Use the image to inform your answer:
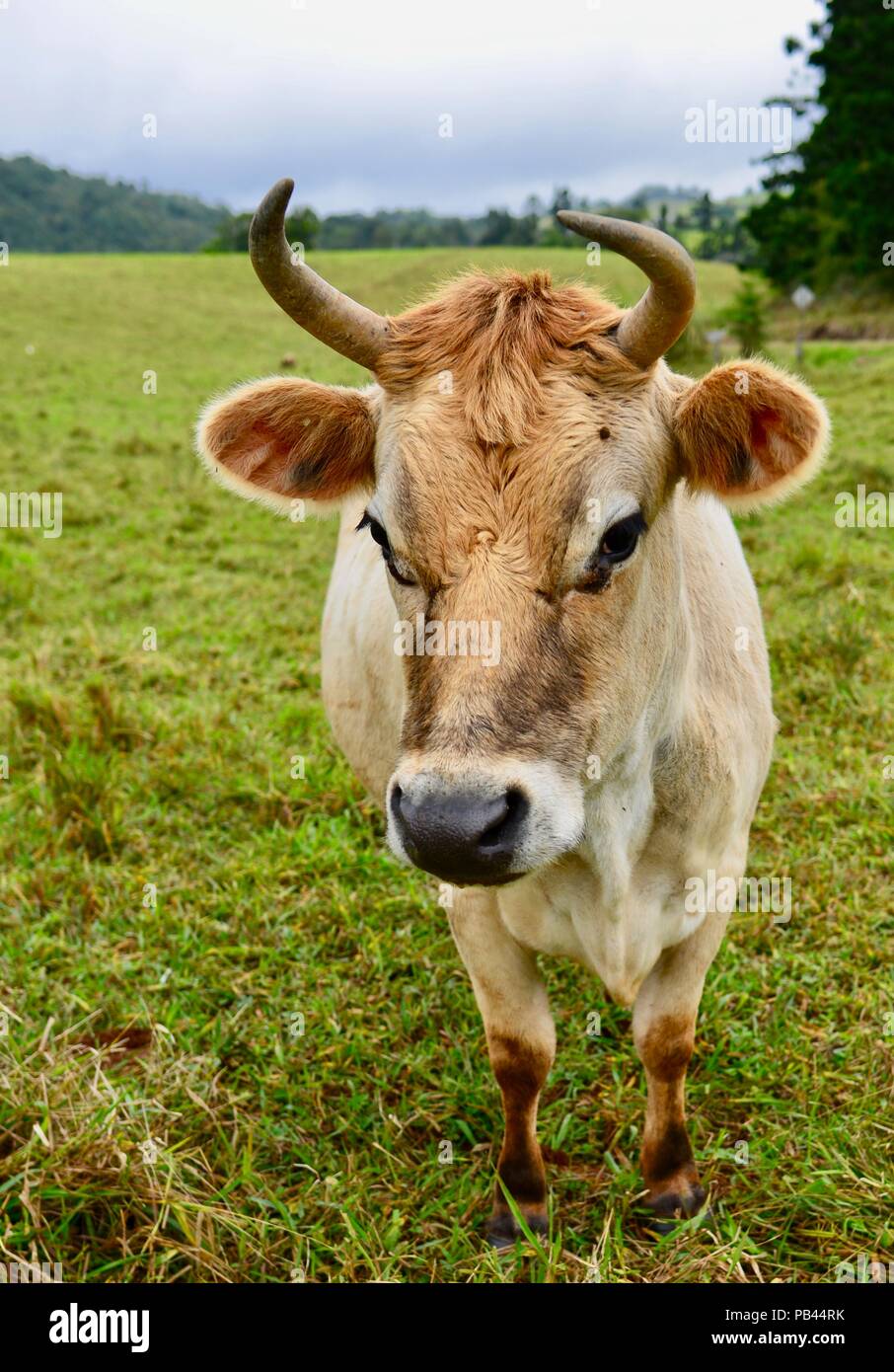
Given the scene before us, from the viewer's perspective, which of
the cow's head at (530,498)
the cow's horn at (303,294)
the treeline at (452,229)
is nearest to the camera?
the cow's head at (530,498)

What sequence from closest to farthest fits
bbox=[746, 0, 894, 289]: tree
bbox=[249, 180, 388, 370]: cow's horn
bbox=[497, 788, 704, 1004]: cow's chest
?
bbox=[249, 180, 388, 370]: cow's horn
bbox=[497, 788, 704, 1004]: cow's chest
bbox=[746, 0, 894, 289]: tree

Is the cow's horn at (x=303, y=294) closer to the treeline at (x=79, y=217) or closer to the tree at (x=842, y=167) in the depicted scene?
the tree at (x=842, y=167)

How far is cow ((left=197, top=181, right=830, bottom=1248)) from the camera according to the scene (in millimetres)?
2121

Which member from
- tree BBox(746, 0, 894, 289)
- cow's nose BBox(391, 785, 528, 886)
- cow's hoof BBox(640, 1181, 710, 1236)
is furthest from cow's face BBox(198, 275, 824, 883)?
tree BBox(746, 0, 894, 289)

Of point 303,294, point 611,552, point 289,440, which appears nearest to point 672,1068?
point 611,552

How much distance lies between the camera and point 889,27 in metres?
24.3

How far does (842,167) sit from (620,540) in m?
26.5

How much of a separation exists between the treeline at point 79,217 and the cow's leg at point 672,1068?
203ft

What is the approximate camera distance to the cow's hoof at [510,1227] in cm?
298

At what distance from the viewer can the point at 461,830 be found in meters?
1.95

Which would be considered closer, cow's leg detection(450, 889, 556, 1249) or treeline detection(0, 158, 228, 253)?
cow's leg detection(450, 889, 556, 1249)

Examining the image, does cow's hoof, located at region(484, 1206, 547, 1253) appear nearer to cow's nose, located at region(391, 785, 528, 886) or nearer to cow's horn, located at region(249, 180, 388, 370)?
cow's nose, located at region(391, 785, 528, 886)

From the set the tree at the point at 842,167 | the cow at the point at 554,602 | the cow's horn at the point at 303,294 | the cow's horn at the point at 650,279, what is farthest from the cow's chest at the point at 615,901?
the tree at the point at 842,167
